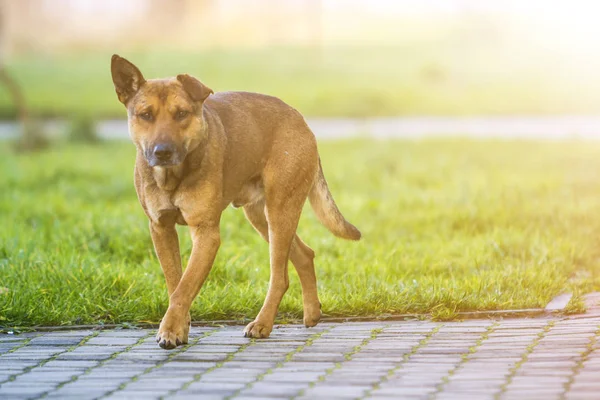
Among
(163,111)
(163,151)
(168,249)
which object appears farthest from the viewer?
(168,249)

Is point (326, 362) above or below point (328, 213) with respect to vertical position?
below

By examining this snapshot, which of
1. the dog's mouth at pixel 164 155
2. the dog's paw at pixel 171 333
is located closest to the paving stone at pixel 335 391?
the dog's paw at pixel 171 333

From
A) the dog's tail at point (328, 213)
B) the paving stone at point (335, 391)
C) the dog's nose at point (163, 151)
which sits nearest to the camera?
the paving stone at point (335, 391)

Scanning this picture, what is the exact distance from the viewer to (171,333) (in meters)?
5.18

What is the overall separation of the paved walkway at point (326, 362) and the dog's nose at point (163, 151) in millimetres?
980

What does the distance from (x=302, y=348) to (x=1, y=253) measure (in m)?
3.24

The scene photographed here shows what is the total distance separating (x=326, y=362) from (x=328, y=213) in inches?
62.3

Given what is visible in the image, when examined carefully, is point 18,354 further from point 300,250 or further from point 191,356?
point 300,250

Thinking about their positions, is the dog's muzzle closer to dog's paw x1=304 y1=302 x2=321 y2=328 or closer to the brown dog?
the brown dog

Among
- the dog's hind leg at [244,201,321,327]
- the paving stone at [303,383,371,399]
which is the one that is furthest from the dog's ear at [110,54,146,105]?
the paving stone at [303,383,371,399]

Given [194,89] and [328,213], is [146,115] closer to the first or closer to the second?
[194,89]

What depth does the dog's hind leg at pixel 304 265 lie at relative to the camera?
5906mm

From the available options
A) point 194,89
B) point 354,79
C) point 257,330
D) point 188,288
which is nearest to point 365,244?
point 257,330

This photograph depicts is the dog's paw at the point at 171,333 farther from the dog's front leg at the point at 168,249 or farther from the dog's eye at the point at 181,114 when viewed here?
the dog's eye at the point at 181,114
